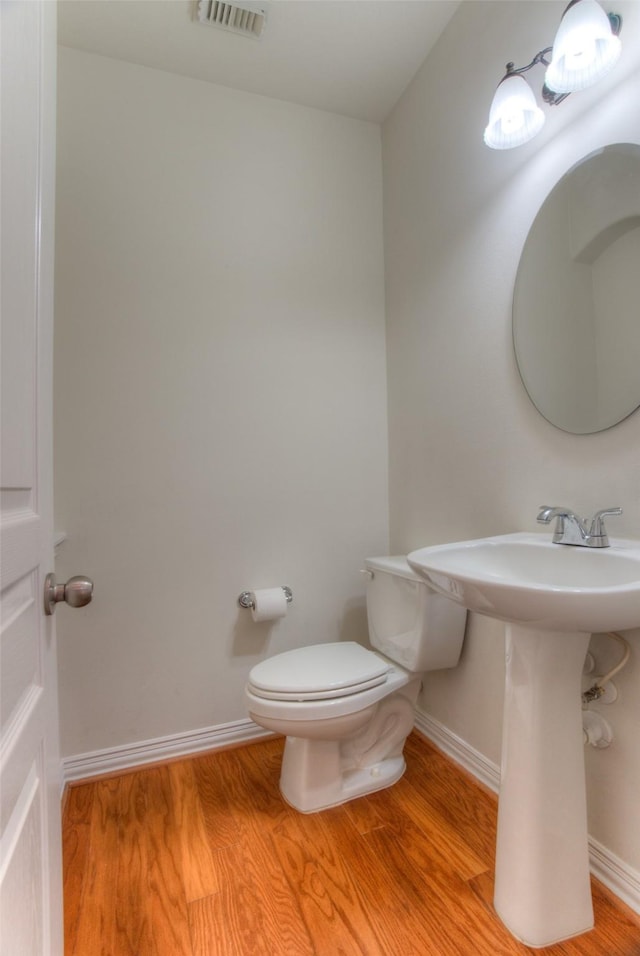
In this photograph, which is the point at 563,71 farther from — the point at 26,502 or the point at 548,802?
the point at 548,802

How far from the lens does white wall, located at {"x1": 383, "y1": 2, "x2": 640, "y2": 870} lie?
1048 mm

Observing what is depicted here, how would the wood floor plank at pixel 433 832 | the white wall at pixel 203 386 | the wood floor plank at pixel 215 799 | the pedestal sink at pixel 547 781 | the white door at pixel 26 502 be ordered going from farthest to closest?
the white wall at pixel 203 386
the wood floor plank at pixel 215 799
the wood floor plank at pixel 433 832
the pedestal sink at pixel 547 781
the white door at pixel 26 502

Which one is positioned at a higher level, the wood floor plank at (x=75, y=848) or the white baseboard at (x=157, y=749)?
the white baseboard at (x=157, y=749)

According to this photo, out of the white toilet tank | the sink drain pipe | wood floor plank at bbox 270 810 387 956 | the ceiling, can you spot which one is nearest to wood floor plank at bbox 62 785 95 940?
wood floor plank at bbox 270 810 387 956

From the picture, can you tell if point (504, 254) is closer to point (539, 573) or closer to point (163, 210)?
point (539, 573)

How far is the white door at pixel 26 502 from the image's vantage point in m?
0.49

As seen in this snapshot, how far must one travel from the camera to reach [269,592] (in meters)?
1.72

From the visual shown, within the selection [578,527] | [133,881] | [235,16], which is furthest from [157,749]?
[235,16]

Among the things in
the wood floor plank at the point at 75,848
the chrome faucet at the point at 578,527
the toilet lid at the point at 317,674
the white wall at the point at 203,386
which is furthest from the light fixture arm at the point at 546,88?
the wood floor plank at the point at 75,848

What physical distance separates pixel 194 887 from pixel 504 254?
191 cm

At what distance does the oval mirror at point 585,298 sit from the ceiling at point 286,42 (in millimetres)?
1003

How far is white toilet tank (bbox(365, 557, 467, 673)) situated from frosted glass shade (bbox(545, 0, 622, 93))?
4.27 feet

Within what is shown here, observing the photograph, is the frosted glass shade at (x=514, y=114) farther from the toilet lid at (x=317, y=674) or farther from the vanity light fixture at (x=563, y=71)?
the toilet lid at (x=317, y=674)

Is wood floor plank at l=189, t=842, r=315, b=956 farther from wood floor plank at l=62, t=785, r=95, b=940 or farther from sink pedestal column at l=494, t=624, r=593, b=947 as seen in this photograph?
sink pedestal column at l=494, t=624, r=593, b=947
